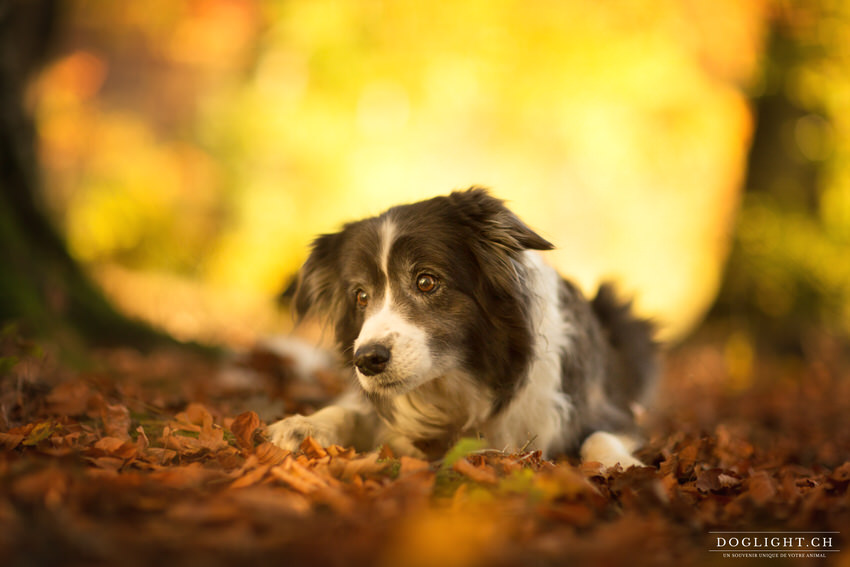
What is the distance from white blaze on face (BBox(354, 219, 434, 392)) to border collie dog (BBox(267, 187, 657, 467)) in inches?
0.5

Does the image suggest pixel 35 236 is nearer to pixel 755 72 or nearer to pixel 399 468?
pixel 399 468

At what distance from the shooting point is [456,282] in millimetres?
3627

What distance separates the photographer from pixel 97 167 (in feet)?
53.3

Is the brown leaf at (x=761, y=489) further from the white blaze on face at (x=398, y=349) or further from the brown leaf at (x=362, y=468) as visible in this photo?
the white blaze on face at (x=398, y=349)

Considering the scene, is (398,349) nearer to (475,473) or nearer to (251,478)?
(475,473)

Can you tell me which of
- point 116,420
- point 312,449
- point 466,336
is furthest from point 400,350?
point 116,420

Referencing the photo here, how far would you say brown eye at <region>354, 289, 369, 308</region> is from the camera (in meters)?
3.83

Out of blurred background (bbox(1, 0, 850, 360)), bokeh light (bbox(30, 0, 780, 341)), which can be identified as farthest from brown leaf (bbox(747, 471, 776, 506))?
bokeh light (bbox(30, 0, 780, 341))

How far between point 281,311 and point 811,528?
355 inches

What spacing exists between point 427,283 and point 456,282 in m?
0.16

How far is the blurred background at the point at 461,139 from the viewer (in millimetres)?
7754

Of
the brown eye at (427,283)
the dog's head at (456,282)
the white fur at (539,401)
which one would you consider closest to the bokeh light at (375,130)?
the dog's head at (456,282)

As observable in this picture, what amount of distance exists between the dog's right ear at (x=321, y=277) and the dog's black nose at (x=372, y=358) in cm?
97

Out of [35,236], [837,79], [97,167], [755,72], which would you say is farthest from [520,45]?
[97,167]
